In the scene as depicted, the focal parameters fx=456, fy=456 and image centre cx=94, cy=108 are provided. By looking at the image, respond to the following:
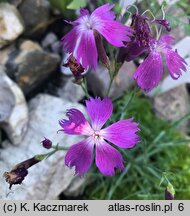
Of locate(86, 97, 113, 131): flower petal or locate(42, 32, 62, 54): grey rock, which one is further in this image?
locate(42, 32, 62, 54): grey rock

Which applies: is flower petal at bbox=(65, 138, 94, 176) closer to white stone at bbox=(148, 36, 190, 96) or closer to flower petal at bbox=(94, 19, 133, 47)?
flower petal at bbox=(94, 19, 133, 47)

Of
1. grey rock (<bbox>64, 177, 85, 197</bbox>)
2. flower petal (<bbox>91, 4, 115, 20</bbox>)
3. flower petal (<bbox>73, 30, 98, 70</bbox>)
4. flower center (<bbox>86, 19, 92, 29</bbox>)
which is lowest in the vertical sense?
grey rock (<bbox>64, 177, 85, 197</bbox>)

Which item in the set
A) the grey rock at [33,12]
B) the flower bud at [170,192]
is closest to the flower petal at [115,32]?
the flower bud at [170,192]

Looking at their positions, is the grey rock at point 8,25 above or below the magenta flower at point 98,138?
below

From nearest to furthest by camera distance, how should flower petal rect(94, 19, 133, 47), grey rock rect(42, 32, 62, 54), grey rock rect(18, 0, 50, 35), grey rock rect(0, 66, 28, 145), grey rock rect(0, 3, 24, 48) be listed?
flower petal rect(94, 19, 133, 47) → grey rock rect(0, 66, 28, 145) → grey rock rect(0, 3, 24, 48) → grey rock rect(18, 0, 50, 35) → grey rock rect(42, 32, 62, 54)

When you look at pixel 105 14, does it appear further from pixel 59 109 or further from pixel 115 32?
pixel 59 109

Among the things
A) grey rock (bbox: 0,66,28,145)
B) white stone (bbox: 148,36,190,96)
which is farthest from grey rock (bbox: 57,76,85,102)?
white stone (bbox: 148,36,190,96)

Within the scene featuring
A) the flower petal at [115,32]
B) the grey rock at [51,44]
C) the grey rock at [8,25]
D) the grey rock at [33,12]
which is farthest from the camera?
the grey rock at [51,44]

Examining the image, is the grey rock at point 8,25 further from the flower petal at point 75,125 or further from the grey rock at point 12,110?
the flower petal at point 75,125
